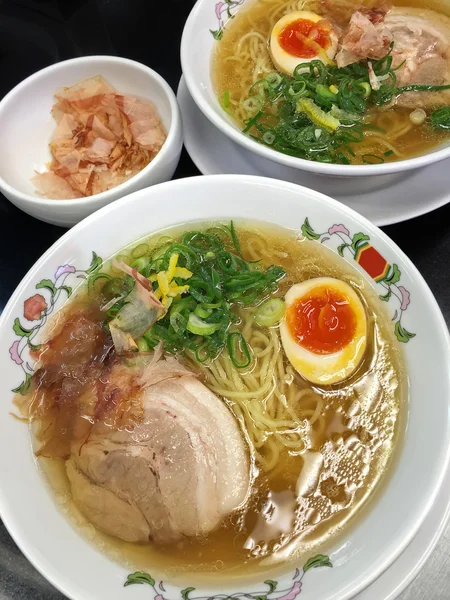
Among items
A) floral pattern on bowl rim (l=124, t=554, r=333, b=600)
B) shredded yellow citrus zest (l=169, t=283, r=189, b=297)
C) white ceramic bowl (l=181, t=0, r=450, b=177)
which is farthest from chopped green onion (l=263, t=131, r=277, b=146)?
floral pattern on bowl rim (l=124, t=554, r=333, b=600)

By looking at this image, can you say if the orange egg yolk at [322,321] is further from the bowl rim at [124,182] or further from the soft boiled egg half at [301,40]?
the soft boiled egg half at [301,40]

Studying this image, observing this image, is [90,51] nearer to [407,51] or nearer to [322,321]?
[407,51]

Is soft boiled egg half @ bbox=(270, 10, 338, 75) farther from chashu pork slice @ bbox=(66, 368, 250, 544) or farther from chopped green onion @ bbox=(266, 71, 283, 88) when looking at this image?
chashu pork slice @ bbox=(66, 368, 250, 544)

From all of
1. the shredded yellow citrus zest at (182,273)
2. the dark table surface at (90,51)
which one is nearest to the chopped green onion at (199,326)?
the shredded yellow citrus zest at (182,273)

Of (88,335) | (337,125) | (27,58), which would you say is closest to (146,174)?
(88,335)

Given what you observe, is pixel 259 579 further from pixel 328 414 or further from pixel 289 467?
pixel 328 414
